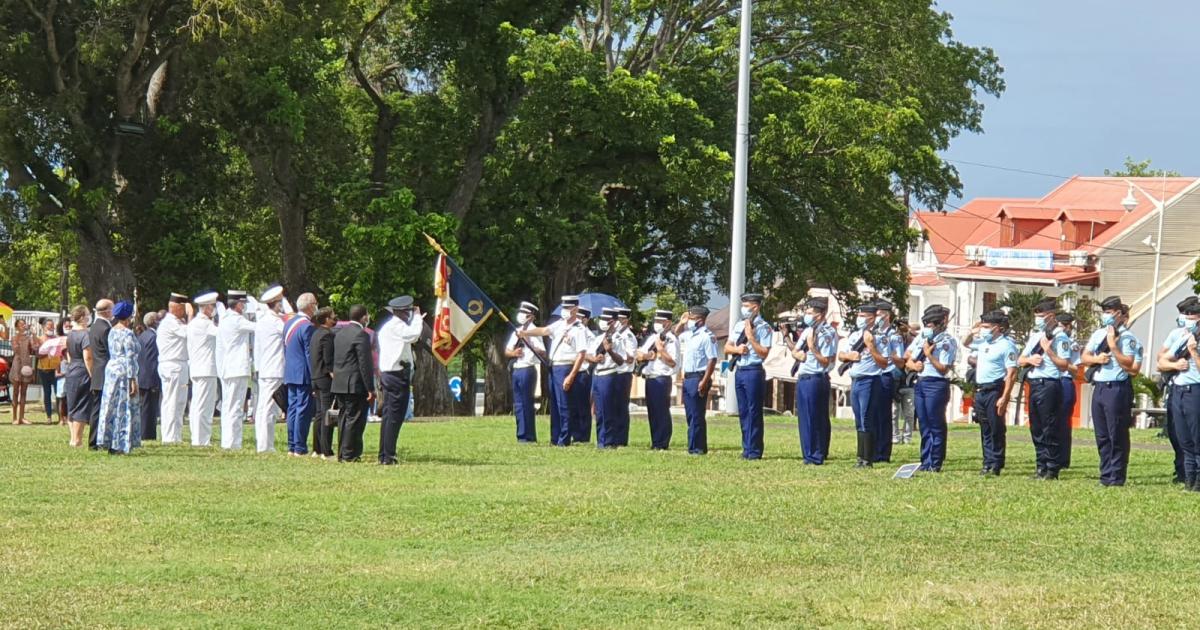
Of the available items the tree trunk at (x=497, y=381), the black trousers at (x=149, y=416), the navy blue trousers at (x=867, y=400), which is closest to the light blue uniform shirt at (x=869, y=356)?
the navy blue trousers at (x=867, y=400)

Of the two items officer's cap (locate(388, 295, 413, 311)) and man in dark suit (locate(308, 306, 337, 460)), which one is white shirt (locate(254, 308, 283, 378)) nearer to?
man in dark suit (locate(308, 306, 337, 460))

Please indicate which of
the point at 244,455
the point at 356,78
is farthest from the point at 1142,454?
the point at 356,78

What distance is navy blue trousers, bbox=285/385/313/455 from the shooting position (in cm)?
2020

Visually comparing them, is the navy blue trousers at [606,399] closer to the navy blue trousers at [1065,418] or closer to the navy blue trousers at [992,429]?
the navy blue trousers at [992,429]

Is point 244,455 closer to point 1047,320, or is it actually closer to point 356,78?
point 1047,320

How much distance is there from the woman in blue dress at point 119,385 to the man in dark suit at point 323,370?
6.45ft

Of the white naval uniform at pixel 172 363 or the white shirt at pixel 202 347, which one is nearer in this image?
the white shirt at pixel 202 347

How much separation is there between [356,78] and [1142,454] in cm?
2334

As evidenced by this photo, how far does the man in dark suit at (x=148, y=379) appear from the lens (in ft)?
73.0

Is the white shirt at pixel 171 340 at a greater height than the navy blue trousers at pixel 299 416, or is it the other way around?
the white shirt at pixel 171 340

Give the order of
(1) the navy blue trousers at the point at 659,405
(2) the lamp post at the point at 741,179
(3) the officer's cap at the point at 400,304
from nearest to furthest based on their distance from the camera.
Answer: (3) the officer's cap at the point at 400,304
(1) the navy blue trousers at the point at 659,405
(2) the lamp post at the point at 741,179

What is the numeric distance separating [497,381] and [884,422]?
81.8 feet

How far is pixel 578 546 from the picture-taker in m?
→ 12.2

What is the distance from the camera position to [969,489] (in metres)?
16.2
